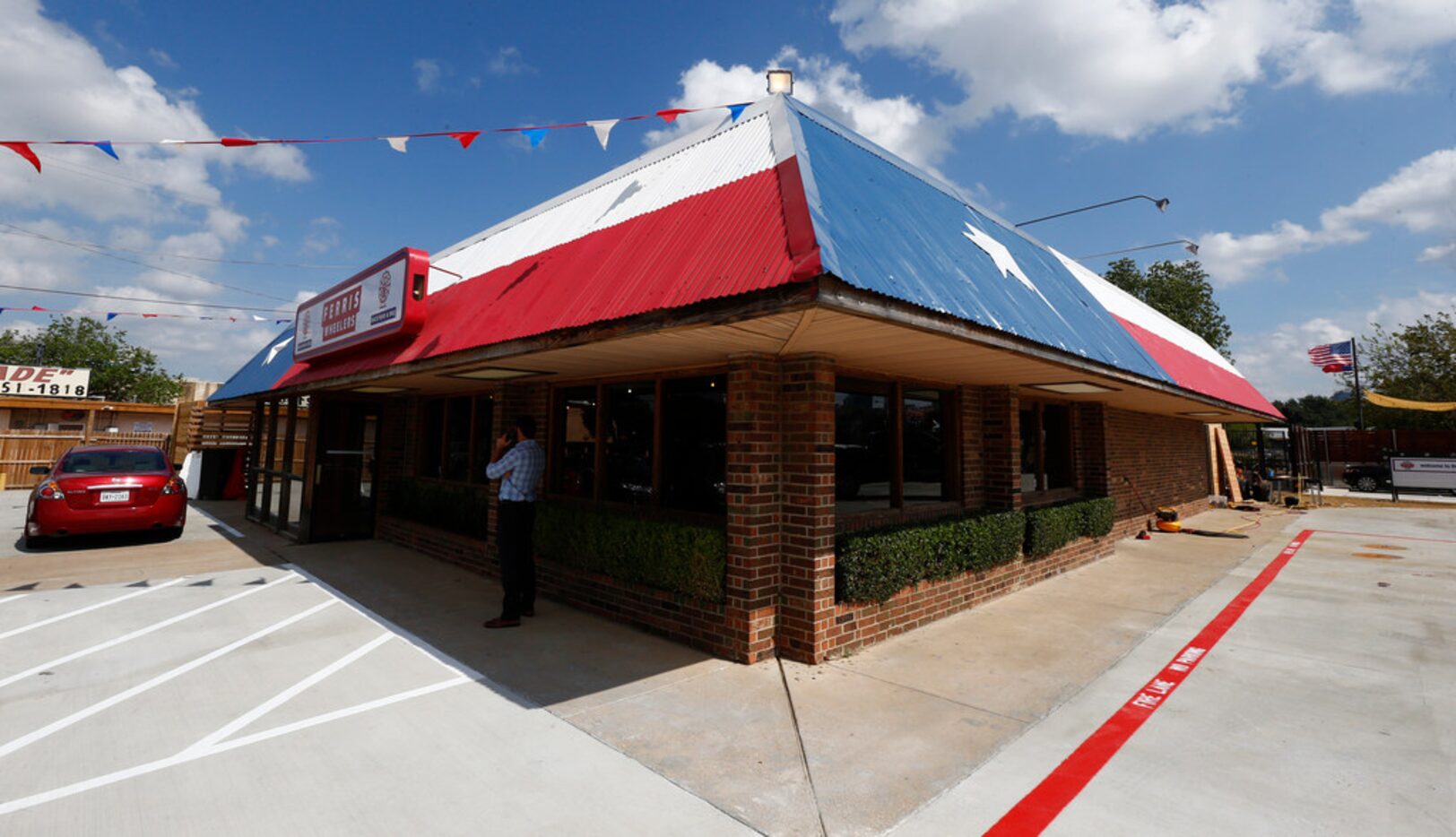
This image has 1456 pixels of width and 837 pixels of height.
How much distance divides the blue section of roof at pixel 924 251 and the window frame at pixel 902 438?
141 centimetres

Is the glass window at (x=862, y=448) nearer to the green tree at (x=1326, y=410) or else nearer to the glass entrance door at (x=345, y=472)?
the glass entrance door at (x=345, y=472)

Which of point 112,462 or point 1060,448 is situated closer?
point 112,462

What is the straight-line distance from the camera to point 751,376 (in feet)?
15.9

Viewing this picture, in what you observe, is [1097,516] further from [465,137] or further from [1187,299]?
[1187,299]

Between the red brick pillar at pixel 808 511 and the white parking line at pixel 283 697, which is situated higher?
the red brick pillar at pixel 808 511

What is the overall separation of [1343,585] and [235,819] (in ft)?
36.4

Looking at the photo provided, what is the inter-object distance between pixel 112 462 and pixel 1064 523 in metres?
14.4

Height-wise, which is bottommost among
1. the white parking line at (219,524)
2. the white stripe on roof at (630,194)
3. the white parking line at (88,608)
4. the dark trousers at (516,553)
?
the white parking line at (88,608)

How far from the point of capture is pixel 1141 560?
8.97 meters

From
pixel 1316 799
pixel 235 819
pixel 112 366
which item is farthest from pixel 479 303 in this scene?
pixel 112 366

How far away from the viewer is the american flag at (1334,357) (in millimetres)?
27219

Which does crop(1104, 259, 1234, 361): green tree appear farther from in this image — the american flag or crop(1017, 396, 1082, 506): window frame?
crop(1017, 396, 1082, 506): window frame

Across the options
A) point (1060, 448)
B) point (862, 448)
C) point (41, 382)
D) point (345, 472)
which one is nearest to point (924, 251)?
point (862, 448)

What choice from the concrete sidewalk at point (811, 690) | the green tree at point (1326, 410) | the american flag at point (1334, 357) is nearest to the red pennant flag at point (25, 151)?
the concrete sidewalk at point (811, 690)
